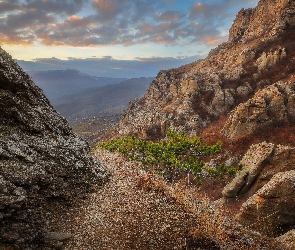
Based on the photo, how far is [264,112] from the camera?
5216cm

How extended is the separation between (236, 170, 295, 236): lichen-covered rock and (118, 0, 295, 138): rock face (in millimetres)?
40511

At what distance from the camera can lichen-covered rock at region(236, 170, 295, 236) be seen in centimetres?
1602

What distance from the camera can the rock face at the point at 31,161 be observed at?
10.3m

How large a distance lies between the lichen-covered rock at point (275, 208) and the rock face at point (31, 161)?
34.7 feet

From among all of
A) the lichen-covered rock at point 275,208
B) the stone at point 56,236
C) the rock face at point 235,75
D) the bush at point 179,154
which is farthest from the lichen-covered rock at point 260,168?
the rock face at point 235,75

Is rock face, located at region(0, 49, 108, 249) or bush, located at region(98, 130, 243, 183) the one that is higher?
rock face, located at region(0, 49, 108, 249)

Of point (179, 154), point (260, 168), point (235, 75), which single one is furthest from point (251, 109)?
point (235, 75)

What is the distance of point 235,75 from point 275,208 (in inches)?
3076

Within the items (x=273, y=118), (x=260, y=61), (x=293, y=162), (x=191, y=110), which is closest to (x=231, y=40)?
(x=260, y=61)

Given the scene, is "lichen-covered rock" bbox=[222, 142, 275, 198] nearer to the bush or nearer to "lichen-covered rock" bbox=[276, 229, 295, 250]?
the bush

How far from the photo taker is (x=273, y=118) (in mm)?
51656

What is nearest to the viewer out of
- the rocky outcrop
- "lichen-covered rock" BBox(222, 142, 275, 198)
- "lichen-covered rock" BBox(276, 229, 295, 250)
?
"lichen-covered rock" BBox(276, 229, 295, 250)

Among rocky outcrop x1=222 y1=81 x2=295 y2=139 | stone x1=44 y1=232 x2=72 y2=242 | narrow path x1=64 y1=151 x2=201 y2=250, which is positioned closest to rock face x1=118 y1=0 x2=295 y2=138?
rocky outcrop x1=222 y1=81 x2=295 y2=139

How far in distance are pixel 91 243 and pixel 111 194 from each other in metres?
3.48
